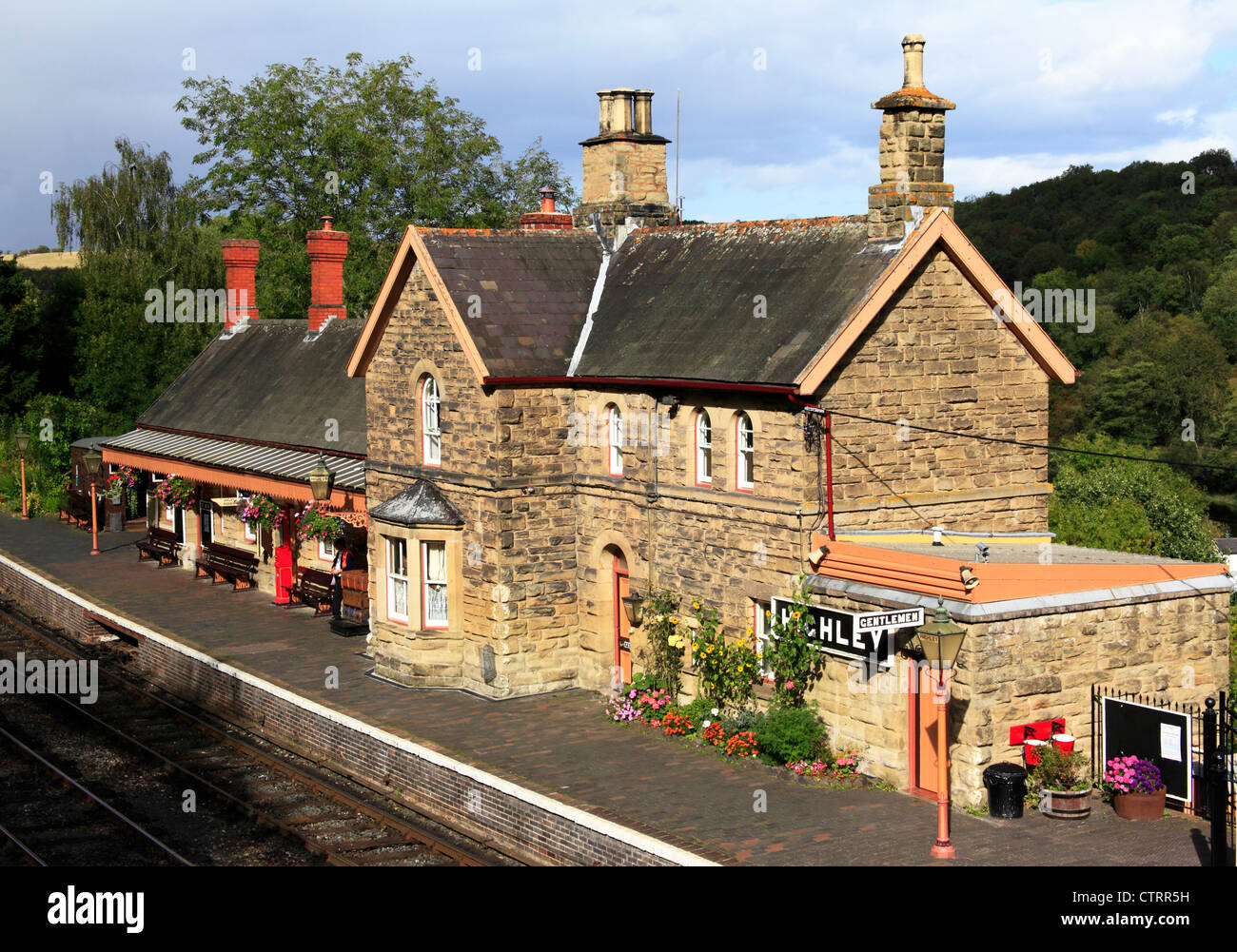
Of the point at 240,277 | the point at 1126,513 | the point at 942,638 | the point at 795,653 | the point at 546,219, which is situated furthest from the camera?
the point at 240,277

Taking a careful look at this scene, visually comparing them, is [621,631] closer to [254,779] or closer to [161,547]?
[254,779]

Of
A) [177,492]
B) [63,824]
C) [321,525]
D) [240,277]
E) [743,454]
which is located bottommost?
[63,824]

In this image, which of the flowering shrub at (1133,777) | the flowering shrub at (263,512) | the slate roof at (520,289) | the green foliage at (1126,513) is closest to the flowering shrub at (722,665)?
the flowering shrub at (1133,777)

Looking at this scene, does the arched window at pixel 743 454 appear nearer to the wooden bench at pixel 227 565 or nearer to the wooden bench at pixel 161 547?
the wooden bench at pixel 227 565

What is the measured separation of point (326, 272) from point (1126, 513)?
22.5 meters

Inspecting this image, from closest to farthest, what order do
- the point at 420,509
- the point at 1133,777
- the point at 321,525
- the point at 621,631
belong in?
1. the point at 1133,777
2. the point at 621,631
3. the point at 420,509
4. the point at 321,525

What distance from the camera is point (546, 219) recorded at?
86.6 ft

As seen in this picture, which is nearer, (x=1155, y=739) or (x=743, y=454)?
(x=1155, y=739)

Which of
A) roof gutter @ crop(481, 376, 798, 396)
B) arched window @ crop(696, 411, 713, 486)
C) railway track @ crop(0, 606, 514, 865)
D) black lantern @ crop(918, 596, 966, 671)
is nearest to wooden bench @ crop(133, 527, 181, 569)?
railway track @ crop(0, 606, 514, 865)

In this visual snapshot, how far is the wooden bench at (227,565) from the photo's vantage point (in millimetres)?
32062

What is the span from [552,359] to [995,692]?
9.61 metres

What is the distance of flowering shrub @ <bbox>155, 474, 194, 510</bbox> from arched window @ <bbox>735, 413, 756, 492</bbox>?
63.5ft

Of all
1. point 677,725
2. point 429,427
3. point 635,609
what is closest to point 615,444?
point 635,609

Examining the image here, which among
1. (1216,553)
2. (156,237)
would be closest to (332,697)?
(1216,553)
